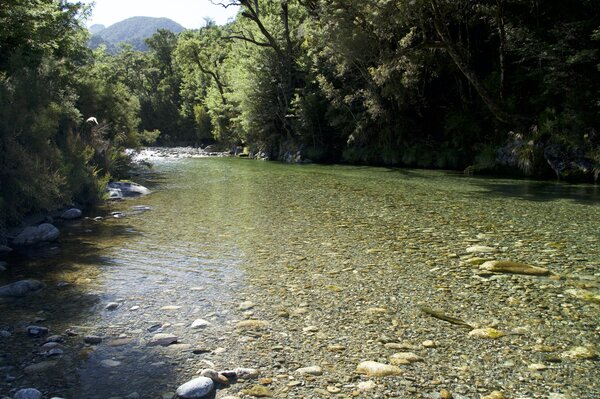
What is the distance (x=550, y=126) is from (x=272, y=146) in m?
24.2

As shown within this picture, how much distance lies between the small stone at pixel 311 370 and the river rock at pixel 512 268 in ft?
11.6

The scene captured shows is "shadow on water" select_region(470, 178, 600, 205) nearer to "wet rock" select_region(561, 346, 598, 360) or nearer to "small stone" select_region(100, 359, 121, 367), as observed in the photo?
"wet rock" select_region(561, 346, 598, 360)

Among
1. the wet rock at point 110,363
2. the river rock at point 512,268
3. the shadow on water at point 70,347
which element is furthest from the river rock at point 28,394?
the river rock at point 512,268

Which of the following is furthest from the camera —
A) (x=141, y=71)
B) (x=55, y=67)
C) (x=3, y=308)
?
(x=141, y=71)

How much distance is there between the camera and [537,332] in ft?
14.0

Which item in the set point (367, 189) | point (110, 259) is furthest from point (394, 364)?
point (367, 189)

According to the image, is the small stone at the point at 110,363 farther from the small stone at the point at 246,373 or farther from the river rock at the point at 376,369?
the river rock at the point at 376,369

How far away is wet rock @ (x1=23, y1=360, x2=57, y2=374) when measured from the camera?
365cm

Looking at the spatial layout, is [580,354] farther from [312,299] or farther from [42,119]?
[42,119]

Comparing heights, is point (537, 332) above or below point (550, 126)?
below

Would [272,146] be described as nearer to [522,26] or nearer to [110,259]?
[522,26]

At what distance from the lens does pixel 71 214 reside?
11.2 meters

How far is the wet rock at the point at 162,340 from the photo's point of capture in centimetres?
420

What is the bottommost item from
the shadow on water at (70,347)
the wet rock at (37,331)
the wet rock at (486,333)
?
the shadow on water at (70,347)
